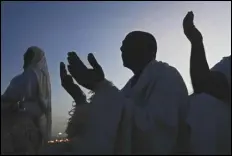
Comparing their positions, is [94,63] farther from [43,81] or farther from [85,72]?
[43,81]

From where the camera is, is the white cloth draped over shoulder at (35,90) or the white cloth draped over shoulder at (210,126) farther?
the white cloth draped over shoulder at (35,90)

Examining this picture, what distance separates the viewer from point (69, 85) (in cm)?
471

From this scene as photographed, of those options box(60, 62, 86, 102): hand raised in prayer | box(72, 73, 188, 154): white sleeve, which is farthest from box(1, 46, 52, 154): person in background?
box(72, 73, 188, 154): white sleeve

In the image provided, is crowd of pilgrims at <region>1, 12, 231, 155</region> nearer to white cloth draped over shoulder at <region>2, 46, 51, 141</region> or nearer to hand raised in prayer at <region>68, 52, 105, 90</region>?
hand raised in prayer at <region>68, 52, 105, 90</region>

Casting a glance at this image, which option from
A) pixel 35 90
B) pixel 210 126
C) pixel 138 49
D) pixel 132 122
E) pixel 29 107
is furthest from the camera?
pixel 35 90

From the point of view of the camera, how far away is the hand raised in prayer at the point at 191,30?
4.51m

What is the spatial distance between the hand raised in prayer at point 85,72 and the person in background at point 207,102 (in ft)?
3.14

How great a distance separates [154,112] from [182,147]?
0.43m

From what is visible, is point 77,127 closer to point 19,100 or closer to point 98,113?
point 98,113

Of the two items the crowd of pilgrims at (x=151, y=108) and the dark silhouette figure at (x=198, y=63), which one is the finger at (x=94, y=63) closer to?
the crowd of pilgrims at (x=151, y=108)

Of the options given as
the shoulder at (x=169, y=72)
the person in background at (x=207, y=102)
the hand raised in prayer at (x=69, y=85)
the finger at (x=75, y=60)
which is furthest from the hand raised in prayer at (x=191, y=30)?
the hand raised in prayer at (x=69, y=85)

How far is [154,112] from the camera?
4180 millimetres

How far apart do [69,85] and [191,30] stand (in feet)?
4.62

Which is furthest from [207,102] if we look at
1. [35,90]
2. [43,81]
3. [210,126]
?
[43,81]
